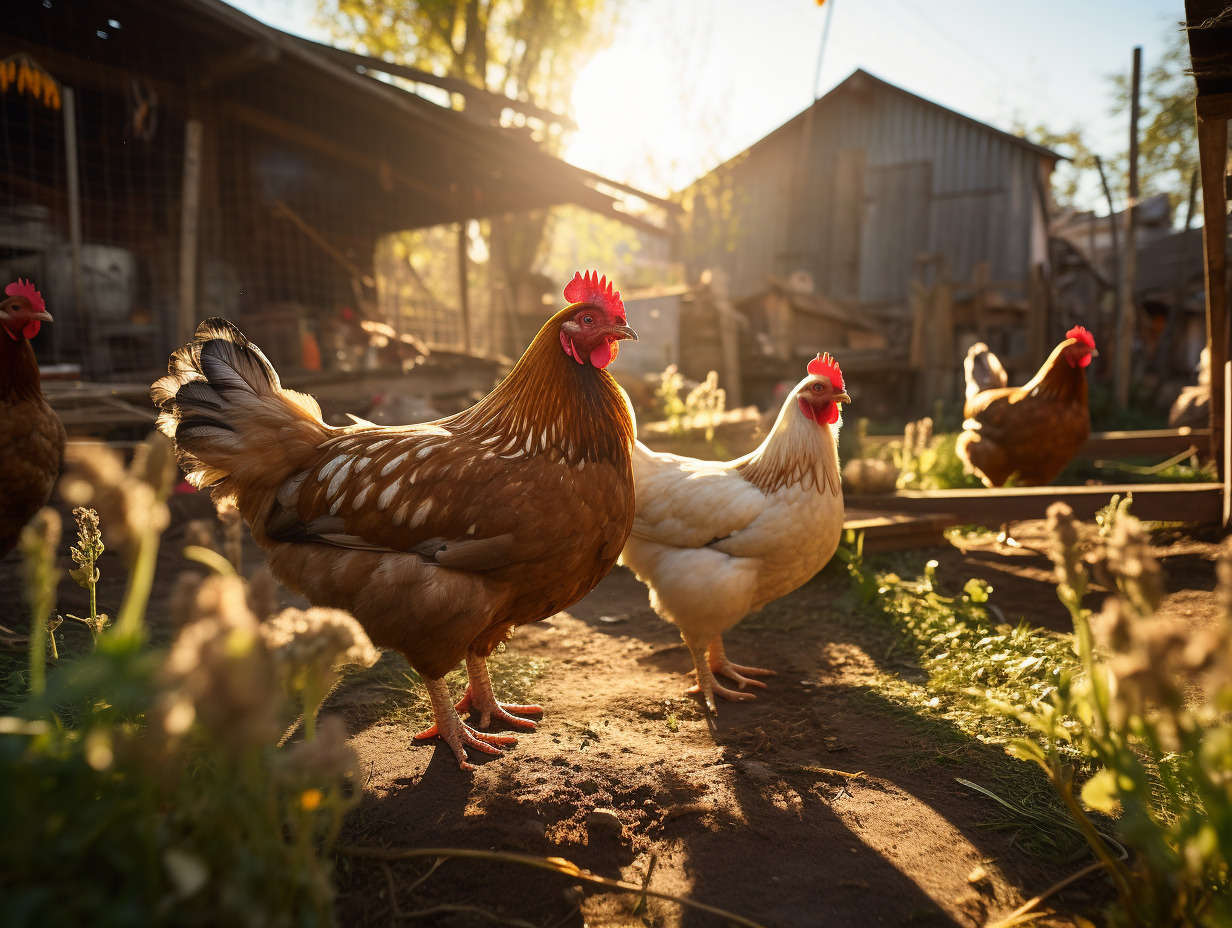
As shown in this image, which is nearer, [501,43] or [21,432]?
[21,432]

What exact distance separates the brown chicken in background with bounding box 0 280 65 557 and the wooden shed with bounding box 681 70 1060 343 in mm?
13508

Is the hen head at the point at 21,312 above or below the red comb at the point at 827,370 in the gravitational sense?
above

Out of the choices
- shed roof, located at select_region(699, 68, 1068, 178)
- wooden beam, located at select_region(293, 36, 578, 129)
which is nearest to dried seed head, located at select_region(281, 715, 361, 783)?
wooden beam, located at select_region(293, 36, 578, 129)

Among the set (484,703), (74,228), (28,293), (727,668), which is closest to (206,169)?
(74,228)

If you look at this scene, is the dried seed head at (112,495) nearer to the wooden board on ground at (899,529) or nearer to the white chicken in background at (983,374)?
the wooden board on ground at (899,529)

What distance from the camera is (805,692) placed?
3.24m

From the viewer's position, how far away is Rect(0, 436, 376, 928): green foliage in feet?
2.59

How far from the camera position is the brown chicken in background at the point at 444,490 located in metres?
2.46

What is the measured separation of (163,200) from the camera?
860cm

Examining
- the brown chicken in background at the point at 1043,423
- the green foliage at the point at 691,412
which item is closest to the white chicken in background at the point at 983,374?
the brown chicken in background at the point at 1043,423

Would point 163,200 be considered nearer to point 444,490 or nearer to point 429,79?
point 429,79

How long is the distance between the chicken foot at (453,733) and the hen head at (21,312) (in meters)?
2.68

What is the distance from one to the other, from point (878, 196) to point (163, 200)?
14854 mm

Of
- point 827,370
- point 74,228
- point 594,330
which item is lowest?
point 827,370
